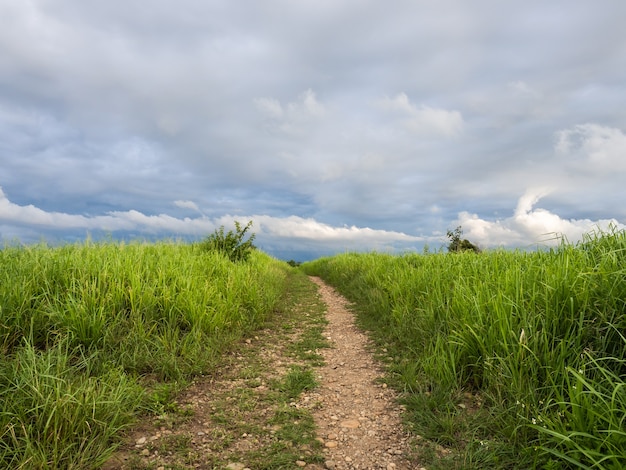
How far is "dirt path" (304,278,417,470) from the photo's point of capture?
341cm

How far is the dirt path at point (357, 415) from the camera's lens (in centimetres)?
341

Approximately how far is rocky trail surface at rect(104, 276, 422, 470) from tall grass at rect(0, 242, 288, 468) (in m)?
0.35

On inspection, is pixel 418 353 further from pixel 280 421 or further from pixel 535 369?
pixel 280 421

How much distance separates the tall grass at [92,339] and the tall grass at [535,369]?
10.2ft

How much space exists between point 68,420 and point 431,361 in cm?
409

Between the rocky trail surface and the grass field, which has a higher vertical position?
the grass field

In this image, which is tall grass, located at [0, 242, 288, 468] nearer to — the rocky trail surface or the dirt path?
the rocky trail surface

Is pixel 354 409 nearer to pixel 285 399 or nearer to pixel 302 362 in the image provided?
pixel 285 399

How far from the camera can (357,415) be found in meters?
4.20

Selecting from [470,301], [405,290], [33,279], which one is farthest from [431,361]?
[33,279]

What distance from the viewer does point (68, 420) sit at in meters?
3.13

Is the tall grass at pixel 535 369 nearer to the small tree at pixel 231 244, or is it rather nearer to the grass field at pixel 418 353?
the grass field at pixel 418 353

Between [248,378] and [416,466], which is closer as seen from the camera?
[416,466]

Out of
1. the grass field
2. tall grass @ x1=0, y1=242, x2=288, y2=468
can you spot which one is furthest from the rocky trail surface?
tall grass @ x1=0, y1=242, x2=288, y2=468
